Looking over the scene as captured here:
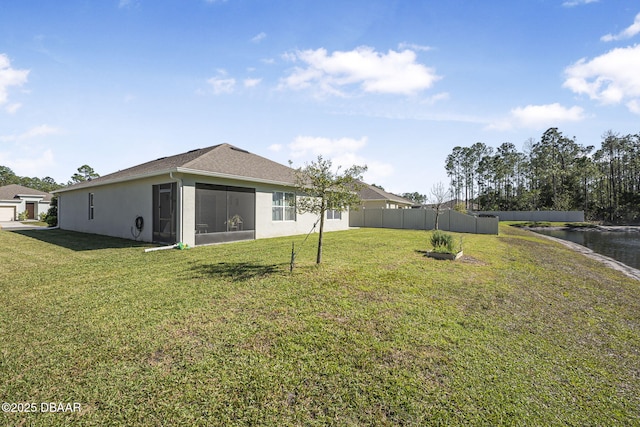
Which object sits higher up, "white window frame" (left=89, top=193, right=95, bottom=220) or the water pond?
"white window frame" (left=89, top=193, right=95, bottom=220)

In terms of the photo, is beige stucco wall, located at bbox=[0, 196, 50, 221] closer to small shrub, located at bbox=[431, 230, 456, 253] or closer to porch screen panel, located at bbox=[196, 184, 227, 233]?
porch screen panel, located at bbox=[196, 184, 227, 233]

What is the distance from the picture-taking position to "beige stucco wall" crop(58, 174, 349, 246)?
10.2 m

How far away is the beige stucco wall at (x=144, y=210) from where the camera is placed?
1023cm

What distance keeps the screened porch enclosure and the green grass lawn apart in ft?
16.2

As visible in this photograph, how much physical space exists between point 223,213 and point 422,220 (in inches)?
578

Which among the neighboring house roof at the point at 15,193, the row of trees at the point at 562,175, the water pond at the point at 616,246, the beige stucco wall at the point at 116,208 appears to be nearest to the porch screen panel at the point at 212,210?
the beige stucco wall at the point at 116,208

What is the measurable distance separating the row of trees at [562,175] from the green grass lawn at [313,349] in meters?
46.6

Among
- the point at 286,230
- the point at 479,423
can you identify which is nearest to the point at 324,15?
the point at 286,230

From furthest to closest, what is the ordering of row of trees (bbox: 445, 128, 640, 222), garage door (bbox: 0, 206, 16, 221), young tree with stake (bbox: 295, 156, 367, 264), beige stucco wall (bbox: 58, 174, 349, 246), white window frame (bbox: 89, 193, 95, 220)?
row of trees (bbox: 445, 128, 640, 222) < garage door (bbox: 0, 206, 16, 221) < white window frame (bbox: 89, 193, 95, 220) < beige stucco wall (bbox: 58, 174, 349, 246) < young tree with stake (bbox: 295, 156, 367, 264)

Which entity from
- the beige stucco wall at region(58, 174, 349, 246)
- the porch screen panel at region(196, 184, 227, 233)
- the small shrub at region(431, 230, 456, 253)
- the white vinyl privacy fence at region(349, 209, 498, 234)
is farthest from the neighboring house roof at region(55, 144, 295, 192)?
the white vinyl privacy fence at region(349, 209, 498, 234)

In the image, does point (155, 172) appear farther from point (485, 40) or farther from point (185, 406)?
point (485, 40)

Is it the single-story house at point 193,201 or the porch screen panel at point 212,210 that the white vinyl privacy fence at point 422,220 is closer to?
the single-story house at point 193,201

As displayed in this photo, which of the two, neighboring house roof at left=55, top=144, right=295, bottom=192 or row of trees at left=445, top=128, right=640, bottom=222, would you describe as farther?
row of trees at left=445, top=128, right=640, bottom=222

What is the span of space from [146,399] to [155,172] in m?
9.53
